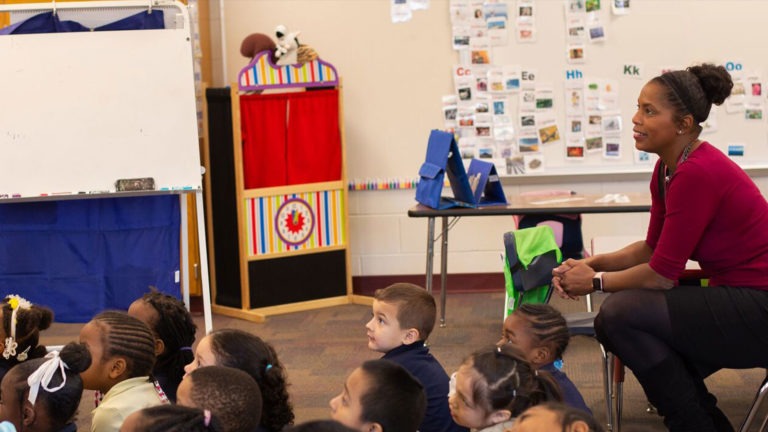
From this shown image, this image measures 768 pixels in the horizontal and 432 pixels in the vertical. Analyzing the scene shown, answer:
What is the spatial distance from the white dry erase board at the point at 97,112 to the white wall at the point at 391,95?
1539 millimetres

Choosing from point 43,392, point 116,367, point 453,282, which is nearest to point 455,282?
point 453,282

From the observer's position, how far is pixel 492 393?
2113 millimetres

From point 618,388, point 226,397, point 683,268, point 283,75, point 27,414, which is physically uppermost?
point 283,75

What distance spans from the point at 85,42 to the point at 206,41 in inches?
61.2

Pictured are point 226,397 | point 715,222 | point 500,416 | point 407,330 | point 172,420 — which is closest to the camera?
point 172,420

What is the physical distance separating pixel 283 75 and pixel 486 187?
1.46m

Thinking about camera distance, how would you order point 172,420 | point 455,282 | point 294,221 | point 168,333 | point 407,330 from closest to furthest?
point 172,420, point 407,330, point 168,333, point 294,221, point 455,282

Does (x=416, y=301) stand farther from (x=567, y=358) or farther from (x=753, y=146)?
(x=753, y=146)

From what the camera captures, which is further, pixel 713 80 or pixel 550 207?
pixel 550 207

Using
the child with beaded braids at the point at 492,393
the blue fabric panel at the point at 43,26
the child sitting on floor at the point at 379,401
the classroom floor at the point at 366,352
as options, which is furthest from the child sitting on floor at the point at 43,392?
the blue fabric panel at the point at 43,26

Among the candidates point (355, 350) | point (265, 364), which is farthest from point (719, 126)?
point (265, 364)

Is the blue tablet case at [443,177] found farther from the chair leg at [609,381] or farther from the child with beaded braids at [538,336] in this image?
the child with beaded braids at [538,336]

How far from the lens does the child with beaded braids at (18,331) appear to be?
2.89m

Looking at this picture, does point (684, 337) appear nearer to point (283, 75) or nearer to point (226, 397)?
point (226, 397)
